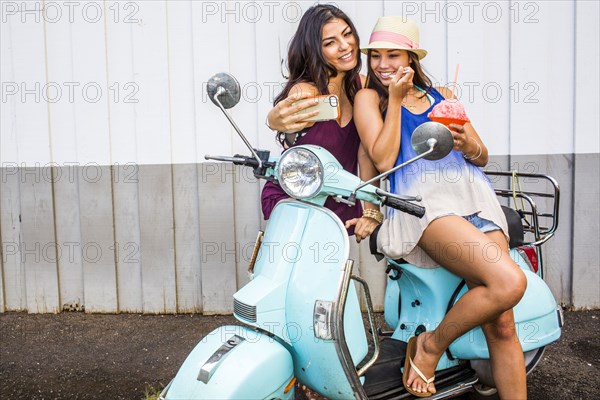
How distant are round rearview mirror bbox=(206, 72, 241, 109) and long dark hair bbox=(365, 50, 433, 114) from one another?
0.55 meters

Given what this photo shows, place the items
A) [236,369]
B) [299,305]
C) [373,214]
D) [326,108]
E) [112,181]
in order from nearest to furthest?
[236,369] < [299,305] < [326,108] < [373,214] < [112,181]

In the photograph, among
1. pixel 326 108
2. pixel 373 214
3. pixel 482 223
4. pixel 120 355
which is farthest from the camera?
pixel 120 355

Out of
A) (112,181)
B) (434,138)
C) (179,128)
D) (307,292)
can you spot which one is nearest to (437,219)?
(434,138)

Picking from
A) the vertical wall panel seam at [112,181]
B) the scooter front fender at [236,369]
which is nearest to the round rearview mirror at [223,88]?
the scooter front fender at [236,369]

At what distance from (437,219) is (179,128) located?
2.17 m

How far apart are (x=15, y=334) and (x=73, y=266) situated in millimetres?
538

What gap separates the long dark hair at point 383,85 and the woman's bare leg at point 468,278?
1.65 ft

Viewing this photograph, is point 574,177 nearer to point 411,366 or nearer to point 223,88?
point 411,366

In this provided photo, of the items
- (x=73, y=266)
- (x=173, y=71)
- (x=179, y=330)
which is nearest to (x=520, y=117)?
(x=173, y=71)

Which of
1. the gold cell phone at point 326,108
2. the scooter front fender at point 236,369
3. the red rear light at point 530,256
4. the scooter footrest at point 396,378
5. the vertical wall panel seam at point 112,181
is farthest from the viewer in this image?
the vertical wall panel seam at point 112,181

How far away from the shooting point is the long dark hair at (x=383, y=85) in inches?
88.6

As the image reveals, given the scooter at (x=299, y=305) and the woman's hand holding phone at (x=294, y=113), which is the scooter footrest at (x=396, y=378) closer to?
the scooter at (x=299, y=305)

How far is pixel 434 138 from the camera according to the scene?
1.71m

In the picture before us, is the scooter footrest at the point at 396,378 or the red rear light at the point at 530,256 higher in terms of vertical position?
the red rear light at the point at 530,256
